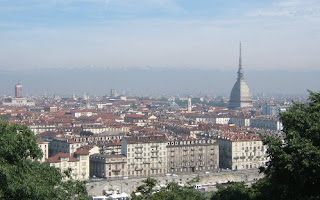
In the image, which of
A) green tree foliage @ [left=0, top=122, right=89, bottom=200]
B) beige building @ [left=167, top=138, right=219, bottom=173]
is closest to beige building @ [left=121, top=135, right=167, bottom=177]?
beige building @ [left=167, top=138, right=219, bottom=173]

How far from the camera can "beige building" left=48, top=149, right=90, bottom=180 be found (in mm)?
38469

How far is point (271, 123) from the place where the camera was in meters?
76.8

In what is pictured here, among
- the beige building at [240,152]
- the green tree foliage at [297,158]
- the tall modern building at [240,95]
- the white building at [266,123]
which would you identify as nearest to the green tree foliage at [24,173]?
the green tree foliage at [297,158]

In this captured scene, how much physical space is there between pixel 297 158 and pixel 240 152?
3397 cm

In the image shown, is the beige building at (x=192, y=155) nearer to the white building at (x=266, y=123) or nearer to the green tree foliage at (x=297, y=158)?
the green tree foliage at (x=297, y=158)

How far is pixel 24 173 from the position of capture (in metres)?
11.6

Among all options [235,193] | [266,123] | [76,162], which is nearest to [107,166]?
[76,162]

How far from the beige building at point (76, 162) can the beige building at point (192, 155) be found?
23.7ft

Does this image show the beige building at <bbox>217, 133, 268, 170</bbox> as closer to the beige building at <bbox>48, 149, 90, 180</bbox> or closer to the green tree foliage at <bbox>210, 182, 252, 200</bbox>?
the beige building at <bbox>48, 149, 90, 180</bbox>

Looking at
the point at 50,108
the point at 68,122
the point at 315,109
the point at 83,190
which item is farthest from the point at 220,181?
the point at 50,108

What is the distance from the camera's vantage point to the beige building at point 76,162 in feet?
126

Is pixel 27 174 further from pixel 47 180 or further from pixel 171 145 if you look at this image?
pixel 171 145

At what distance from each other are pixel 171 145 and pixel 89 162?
684 cm

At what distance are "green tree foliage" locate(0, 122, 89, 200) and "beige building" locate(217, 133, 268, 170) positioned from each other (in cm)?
3460
